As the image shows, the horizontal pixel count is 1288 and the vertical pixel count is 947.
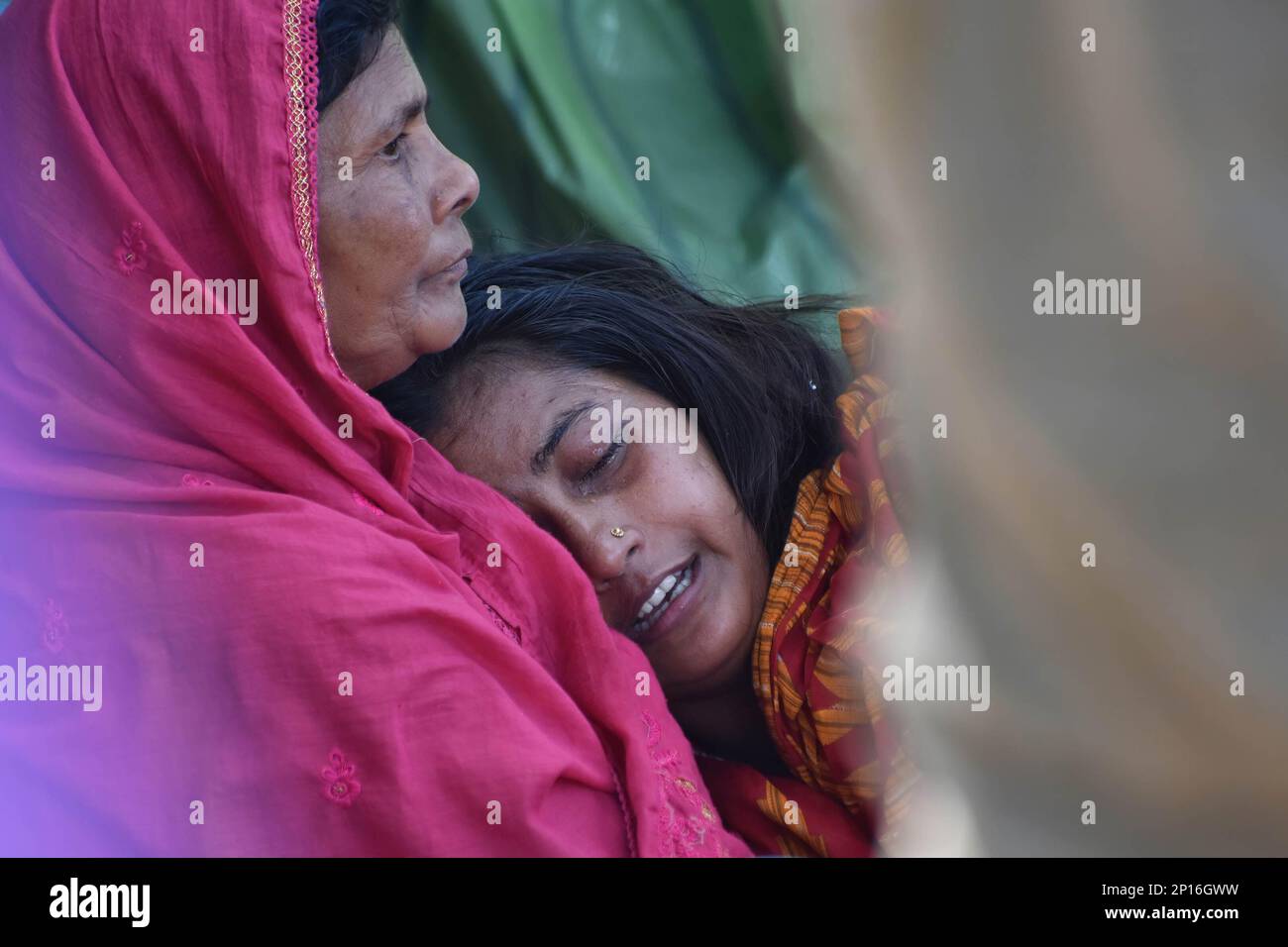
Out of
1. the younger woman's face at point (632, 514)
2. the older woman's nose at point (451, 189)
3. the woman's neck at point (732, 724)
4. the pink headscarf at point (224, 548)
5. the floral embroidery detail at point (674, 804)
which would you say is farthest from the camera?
the woman's neck at point (732, 724)

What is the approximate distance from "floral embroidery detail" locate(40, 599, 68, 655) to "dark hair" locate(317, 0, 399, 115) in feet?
1.45

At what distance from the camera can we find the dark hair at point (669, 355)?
139 centimetres

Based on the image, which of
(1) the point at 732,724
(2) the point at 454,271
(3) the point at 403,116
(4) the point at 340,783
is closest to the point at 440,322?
(2) the point at 454,271

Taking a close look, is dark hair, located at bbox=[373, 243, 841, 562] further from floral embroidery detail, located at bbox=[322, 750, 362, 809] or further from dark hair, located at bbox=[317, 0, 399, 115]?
floral embroidery detail, located at bbox=[322, 750, 362, 809]

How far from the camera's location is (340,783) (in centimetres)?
95

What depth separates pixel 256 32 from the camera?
3.36 ft

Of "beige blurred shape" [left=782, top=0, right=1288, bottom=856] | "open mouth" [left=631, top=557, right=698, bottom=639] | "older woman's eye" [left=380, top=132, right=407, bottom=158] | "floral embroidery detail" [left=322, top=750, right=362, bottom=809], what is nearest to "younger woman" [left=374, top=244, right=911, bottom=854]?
"open mouth" [left=631, top=557, right=698, bottom=639]

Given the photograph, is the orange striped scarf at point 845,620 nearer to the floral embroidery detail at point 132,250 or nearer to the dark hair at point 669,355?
the dark hair at point 669,355

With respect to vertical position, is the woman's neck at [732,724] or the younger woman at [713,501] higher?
the younger woman at [713,501]

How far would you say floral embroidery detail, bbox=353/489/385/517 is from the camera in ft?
3.54

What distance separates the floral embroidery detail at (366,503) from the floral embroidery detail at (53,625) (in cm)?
23

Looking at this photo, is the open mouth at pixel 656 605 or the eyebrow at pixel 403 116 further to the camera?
A: the open mouth at pixel 656 605

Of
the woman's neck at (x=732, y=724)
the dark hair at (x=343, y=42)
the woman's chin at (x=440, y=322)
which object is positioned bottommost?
the woman's neck at (x=732, y=724)

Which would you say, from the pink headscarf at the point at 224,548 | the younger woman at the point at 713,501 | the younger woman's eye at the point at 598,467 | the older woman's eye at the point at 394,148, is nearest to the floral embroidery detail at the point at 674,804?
the pink headscarf at the point at 224,548
